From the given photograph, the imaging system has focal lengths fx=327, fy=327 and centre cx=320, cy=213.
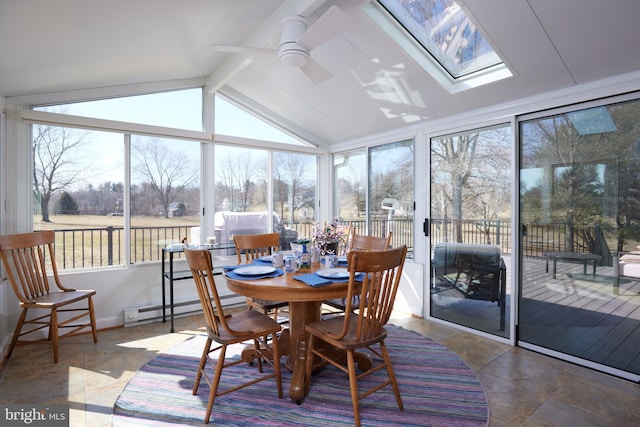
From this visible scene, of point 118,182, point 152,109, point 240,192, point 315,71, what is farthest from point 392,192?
point 118,182

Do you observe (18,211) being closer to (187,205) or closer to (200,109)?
(187,205)

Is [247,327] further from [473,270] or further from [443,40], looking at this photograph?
[443,40]

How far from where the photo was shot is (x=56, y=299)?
2768 mm

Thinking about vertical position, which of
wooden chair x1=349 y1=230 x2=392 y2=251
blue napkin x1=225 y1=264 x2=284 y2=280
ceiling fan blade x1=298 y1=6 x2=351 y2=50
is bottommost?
blue napkin x1=225 y1=264 x2=284 y2=280

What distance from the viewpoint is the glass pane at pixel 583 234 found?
2367 mm

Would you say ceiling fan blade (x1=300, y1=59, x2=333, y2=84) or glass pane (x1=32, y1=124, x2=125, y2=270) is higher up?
ceiling fan blade (x1=300, y1=59, x2=333, y2=84)

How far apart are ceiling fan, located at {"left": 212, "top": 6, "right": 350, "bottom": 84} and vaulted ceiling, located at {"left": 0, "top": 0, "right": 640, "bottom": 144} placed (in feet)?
0.36

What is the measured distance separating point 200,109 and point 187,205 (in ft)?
3.96

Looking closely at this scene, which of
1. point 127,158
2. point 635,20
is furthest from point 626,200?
point 127,158

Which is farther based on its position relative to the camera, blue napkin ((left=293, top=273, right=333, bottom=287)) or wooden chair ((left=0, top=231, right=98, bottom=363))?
wooden chair ((left=0, top=231, right=98, bottom=363))

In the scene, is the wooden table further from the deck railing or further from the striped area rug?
the deck railing

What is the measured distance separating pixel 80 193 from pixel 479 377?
3.98 metres

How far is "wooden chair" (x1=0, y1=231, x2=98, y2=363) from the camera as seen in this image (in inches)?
104

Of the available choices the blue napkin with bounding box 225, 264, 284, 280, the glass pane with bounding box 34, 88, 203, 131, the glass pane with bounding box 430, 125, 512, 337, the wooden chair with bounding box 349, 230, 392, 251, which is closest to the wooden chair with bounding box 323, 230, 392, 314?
the wooden chair with bounding box 349, 230, 392, 251
